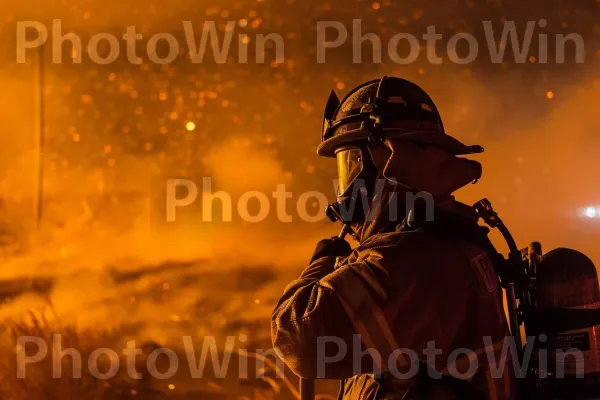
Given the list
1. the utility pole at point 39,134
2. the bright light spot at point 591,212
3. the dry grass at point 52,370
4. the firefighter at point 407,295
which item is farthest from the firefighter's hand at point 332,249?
the utility pole at point 39,134

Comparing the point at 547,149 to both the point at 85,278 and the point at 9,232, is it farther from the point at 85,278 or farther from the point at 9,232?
the point at 9,232

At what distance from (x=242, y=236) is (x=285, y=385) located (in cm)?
95

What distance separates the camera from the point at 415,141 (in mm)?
1703

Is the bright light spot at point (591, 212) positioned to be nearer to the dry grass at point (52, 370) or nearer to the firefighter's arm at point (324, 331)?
the firefighter's arm at point (324, 331)

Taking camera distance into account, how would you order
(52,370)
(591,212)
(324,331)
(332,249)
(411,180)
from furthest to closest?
1. (52,370)
2. (591,212)
3. (332,249)
4. (411,180)
5. (324,331)

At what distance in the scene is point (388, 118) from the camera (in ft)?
5.72

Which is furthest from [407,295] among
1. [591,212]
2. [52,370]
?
[52,370]

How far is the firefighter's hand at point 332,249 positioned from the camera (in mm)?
1808

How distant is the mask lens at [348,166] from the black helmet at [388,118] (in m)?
0.03

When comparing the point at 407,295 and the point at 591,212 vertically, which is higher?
the point at 591,212

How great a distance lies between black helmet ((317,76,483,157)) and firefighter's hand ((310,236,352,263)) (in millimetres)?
297

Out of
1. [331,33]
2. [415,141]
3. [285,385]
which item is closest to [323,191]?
[331,33]

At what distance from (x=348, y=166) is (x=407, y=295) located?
51 centimetres

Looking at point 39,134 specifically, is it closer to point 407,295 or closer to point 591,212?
point 407,295
